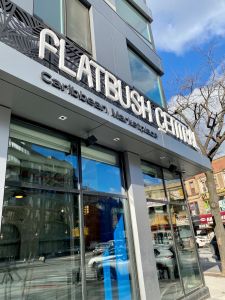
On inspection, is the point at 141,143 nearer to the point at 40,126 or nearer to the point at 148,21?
the point at 40,126

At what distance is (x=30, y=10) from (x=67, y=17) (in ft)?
4.82

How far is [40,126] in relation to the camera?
4.40 meters

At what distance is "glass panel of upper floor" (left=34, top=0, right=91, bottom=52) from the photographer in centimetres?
511

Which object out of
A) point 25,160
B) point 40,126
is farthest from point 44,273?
point 40,126

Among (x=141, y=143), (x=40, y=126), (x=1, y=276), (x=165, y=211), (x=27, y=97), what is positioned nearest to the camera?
(x=1, y=276)

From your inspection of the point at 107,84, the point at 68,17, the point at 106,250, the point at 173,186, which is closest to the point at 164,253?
the point at 106,250

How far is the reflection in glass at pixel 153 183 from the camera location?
21.1ft

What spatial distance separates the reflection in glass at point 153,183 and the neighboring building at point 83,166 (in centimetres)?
3

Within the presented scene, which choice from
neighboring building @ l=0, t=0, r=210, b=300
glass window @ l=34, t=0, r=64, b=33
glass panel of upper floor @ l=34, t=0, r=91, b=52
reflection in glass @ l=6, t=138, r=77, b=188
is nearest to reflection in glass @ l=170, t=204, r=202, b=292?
neighboring building @ l=0, t=0, r=210, b=300

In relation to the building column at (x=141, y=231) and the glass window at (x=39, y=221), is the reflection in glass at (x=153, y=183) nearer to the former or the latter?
the building column at (x=141, y=231)

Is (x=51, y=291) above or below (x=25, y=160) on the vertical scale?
below

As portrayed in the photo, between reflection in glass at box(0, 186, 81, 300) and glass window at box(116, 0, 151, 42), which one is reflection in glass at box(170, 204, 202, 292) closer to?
reflection in glass at box(0, 186, 81, 300)

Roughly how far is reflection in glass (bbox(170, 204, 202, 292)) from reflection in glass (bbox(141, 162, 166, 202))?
2.24ft

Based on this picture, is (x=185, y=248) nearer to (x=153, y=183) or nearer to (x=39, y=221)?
(x=153, y=183)
